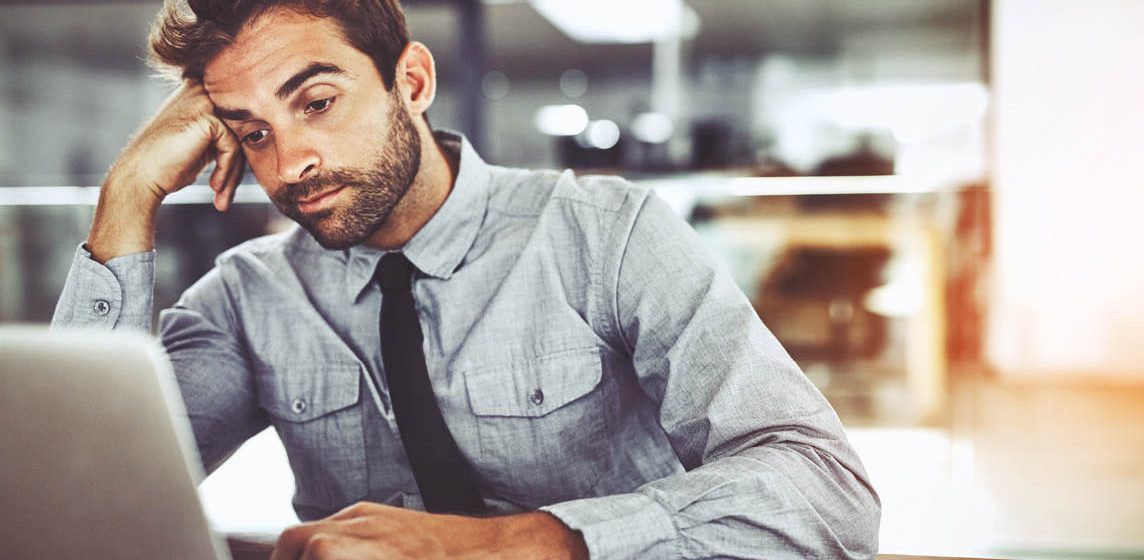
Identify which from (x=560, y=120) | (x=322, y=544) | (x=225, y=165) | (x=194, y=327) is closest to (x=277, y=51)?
(x=225, y=165)

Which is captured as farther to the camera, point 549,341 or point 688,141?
point 688,141

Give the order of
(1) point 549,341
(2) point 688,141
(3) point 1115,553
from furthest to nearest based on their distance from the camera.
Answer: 1. (2) point 688,141
2. (3) point 1115,553
3. (1) point 549,341

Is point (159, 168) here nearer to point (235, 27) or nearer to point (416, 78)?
point (235, 27)

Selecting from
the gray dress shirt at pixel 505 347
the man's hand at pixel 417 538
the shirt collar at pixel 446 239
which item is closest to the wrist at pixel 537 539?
the man's hand at pixel 417 538

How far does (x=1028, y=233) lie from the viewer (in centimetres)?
334

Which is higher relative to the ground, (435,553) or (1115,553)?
(435,553)

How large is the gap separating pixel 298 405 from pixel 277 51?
0.48 meters

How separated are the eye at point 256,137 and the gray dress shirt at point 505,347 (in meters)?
0.16

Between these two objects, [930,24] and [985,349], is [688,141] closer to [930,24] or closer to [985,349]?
[930,24]

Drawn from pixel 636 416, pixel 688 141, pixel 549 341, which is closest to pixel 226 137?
pixel 549 341

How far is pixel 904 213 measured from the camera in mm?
4102

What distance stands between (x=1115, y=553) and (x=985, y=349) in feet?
3.11

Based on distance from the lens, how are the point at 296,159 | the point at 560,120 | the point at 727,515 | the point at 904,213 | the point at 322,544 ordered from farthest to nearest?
the point at 560,120
the point at 904,213
the point at 296,159
the point at 727,515
the point at 322,544

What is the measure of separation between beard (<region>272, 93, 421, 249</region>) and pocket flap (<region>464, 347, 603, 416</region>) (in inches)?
9.3
